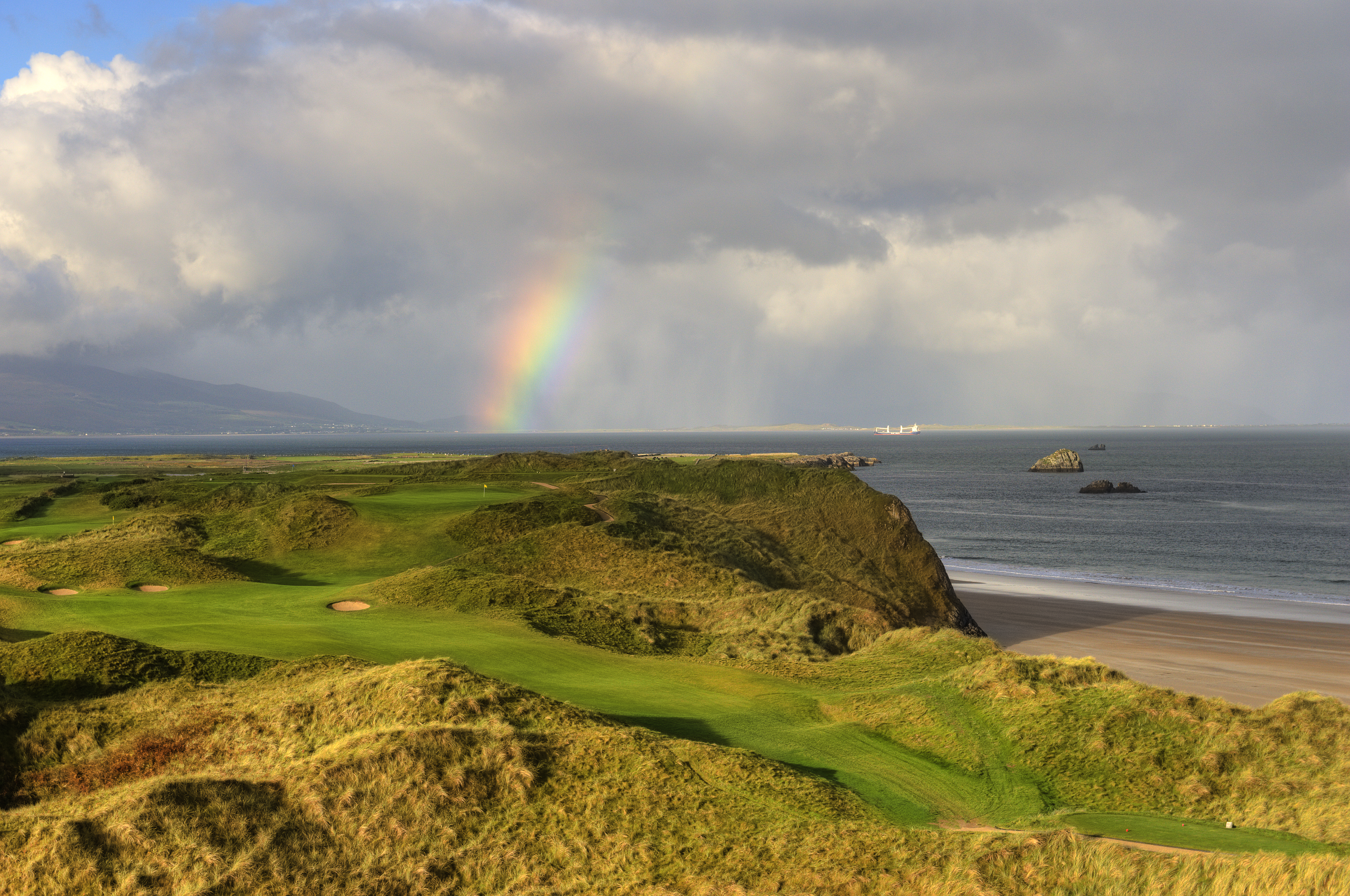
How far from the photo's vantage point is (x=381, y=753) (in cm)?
921

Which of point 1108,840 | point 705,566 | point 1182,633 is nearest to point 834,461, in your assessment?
point 1182,633

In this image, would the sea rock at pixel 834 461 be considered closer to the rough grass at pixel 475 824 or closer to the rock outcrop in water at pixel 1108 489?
the rock outcrop in water at pixel 1108 489

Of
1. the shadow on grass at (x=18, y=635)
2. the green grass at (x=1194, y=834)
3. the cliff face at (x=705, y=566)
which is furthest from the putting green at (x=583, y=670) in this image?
the cliff face at (x=705, y=566)

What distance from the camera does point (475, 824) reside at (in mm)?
8570

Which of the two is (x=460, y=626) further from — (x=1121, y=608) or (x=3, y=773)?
(x=1121, y=608)

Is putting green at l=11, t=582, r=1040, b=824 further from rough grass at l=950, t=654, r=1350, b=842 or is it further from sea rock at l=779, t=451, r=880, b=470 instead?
sea rock at l=779, t=451, r=880, b=470

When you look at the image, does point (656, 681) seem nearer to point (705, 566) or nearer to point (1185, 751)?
point (1185, 751)

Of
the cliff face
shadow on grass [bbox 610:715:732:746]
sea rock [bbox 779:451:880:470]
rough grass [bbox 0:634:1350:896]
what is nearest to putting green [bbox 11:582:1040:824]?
shadow on grass [bbox 610:715:732:746]

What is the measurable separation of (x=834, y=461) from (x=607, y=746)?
15083 cm

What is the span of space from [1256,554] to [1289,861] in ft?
220

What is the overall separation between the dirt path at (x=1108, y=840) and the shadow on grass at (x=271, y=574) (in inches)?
905

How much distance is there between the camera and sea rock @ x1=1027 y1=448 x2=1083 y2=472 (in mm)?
162500

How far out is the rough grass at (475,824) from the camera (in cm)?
736

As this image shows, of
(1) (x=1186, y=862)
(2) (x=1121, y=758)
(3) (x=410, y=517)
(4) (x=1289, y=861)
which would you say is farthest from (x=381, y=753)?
(3) (x=410, y=517)
